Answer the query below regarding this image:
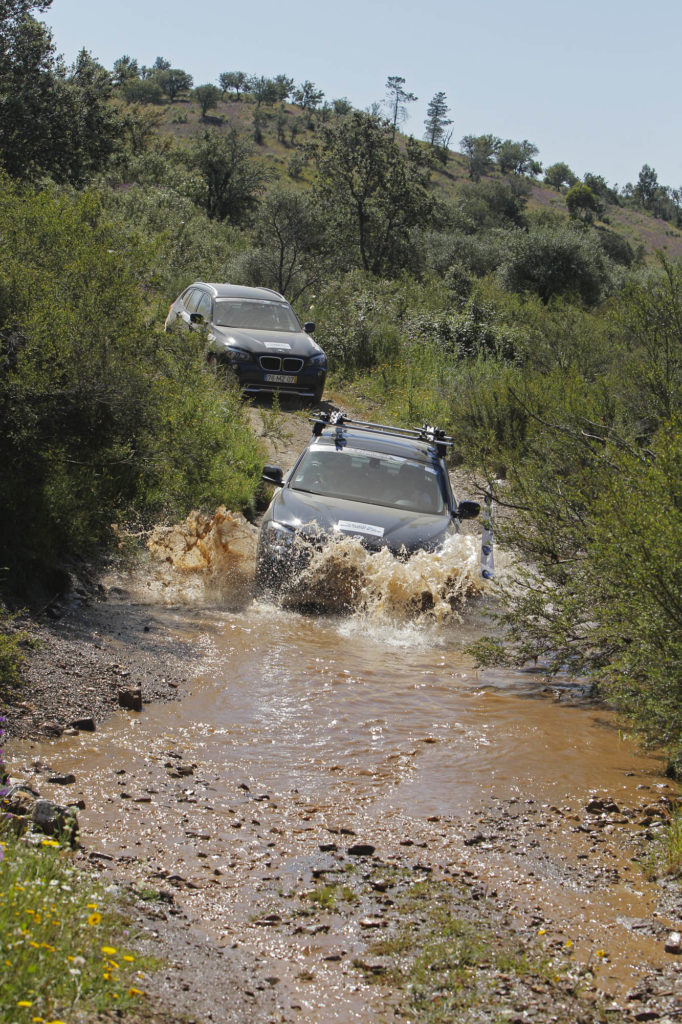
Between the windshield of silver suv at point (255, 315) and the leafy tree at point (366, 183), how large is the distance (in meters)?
12.7

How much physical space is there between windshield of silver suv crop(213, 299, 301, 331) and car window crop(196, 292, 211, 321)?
0.12m

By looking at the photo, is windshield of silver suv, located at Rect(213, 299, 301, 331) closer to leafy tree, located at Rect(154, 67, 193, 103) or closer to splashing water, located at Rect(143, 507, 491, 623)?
splashing water, located at Rect(143, 507, 491, 623)

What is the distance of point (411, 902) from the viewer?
13.7ft

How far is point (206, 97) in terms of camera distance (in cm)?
9675

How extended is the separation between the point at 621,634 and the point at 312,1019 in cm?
350

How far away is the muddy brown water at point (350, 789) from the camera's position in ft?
13.1

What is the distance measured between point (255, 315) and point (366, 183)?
14666 mm

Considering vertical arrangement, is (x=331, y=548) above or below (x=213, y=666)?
above

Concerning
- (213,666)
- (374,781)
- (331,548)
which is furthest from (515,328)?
(374,781)

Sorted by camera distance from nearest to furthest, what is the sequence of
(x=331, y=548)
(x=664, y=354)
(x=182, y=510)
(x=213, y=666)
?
(x=213, y=666)
(x=331, y=548)
(x=182, y=510)
(x=664, y=354)

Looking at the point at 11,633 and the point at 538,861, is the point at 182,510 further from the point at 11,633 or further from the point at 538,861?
the point at 538,861

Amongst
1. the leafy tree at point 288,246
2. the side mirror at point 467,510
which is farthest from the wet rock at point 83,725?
the leafy tree at point 288,246

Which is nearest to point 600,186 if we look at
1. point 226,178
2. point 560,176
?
point 560,176

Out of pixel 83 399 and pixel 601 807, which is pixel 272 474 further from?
pixel 601 807
